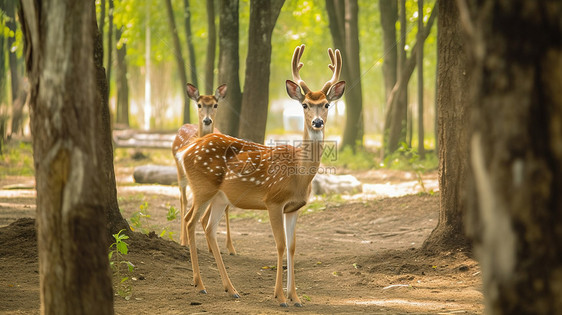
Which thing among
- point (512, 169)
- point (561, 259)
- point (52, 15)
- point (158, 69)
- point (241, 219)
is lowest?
point (241, 219)

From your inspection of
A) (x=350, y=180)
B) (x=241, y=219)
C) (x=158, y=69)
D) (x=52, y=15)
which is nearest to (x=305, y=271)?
(x=241, y=219)

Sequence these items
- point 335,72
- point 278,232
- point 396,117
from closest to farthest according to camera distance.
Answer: point 278,232 < point 335,72 < point 396,117

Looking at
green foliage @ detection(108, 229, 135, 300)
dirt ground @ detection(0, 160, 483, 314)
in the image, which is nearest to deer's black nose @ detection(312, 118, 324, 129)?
dirt ground @ detection(0, 160, 483, 314)

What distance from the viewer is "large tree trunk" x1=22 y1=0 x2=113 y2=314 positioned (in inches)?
141

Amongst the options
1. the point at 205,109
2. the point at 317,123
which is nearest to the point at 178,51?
the point at 205,109

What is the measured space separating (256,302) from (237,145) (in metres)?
1.90

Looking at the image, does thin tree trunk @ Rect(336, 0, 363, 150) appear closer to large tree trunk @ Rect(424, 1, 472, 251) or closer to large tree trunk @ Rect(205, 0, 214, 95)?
large tree trunk @ Rect(205, 0, 214, 95)

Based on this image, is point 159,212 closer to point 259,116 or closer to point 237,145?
point 259,116

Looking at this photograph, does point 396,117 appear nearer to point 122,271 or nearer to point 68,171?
point 122,271

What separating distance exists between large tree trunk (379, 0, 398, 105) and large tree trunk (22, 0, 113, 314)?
16807 millimetres

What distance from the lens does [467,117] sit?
7469 millimetres

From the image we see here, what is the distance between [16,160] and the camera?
59.9 ft

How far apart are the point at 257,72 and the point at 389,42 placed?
28.1ft

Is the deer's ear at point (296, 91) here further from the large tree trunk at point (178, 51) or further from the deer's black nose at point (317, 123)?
the large tree trunk at point (178, 51)
